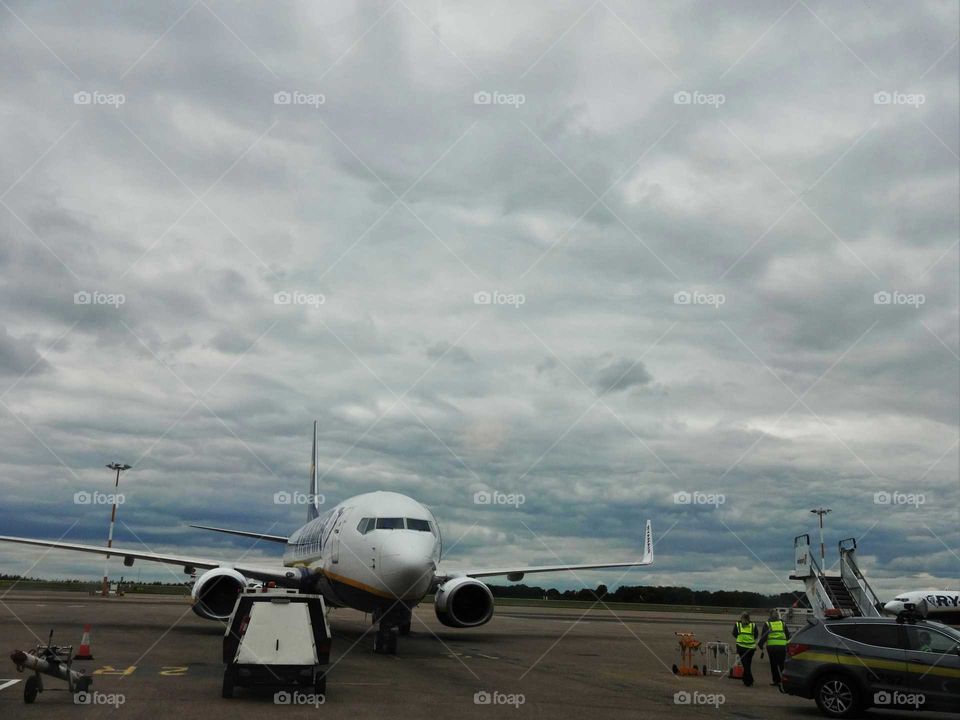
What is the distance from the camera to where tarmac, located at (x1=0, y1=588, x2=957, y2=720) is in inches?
498

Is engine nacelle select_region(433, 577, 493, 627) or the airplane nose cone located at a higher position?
the airplane nose cone

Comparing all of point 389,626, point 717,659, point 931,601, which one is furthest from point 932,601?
point 389,626

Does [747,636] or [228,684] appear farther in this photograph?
[747,636]

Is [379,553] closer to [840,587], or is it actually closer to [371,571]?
[371,571]

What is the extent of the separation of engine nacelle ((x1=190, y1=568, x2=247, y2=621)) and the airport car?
17.3 meters

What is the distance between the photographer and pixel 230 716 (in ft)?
38.5

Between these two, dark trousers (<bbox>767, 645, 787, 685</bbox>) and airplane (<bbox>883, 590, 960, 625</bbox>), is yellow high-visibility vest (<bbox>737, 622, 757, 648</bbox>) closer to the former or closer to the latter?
dark trousers (<bbox>767, 645, 787, 685</bbox>)

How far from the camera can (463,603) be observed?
2505cm

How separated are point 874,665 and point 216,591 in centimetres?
1966

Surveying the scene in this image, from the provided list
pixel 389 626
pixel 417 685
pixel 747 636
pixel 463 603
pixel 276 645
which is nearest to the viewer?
pixel 276 645

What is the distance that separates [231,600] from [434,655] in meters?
7.85

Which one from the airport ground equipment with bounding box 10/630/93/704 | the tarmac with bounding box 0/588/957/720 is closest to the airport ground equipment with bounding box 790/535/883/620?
the tarmac with bounding box 0/588/957/720

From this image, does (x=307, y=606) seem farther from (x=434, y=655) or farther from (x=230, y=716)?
(x=434, y=655)

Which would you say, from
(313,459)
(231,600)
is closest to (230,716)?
(231,600)
